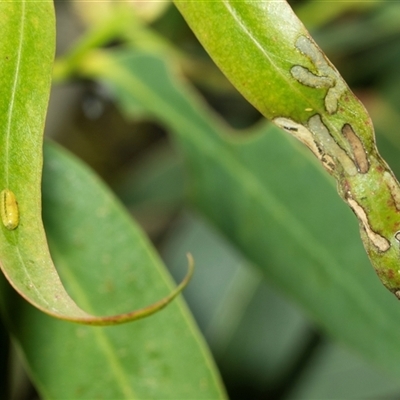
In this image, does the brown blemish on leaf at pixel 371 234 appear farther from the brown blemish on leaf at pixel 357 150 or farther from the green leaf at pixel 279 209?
the green leaf at pixel 279 209

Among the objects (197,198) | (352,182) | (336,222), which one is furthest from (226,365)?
(352,182)

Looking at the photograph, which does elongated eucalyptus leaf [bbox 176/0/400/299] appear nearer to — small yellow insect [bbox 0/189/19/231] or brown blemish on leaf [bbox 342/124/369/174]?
brown blemish on leaf [bbox 342/124/369/174]

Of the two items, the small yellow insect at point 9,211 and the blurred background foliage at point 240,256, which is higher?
the small yellow insect at point 9,211

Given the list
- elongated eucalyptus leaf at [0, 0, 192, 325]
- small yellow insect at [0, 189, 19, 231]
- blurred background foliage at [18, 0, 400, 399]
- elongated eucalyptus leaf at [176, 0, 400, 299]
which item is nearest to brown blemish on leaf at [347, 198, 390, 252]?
elongated eucalyptus leaf at [176, 0, 400, 299]

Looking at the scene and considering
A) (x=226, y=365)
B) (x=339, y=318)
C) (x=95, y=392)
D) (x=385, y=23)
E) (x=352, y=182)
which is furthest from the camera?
(x=226, y=365)

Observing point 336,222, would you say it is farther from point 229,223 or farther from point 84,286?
point 84,286

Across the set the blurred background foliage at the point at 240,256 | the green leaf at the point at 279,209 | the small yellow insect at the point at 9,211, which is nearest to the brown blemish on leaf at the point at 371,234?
the small yellow insect at the point at 9,211
